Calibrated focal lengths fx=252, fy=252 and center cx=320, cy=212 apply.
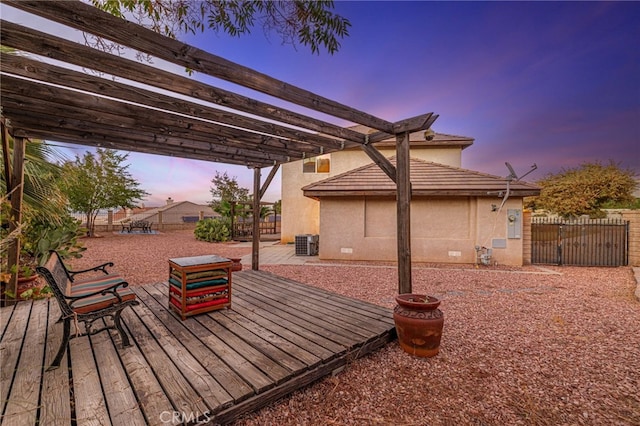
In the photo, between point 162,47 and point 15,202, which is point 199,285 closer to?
point 162,47

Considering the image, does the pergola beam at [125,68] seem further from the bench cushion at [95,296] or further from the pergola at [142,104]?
the bench cushion at [95,296]

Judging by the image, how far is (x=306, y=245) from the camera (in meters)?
10.6

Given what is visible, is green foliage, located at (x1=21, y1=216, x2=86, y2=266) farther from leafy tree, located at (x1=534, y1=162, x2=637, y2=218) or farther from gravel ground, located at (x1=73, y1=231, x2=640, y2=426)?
leafy tree, located at (x1=534, y1=162, x2=637, y2=218)

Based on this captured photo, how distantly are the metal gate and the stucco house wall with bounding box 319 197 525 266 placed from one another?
4.29ft

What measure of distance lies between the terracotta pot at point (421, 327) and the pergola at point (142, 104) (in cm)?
81

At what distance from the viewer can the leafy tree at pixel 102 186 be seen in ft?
50.4

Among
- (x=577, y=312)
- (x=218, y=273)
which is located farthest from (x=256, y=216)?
(x=577, y=312)

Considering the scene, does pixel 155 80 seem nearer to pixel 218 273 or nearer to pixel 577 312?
pixel 218 273

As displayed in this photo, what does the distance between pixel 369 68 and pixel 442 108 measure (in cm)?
430

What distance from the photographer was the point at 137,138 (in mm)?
3982

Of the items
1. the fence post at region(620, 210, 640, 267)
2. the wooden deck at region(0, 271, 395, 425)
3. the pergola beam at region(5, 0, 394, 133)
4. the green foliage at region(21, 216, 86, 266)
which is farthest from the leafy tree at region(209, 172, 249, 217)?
the fence post at region(620, 210, 640, 267)

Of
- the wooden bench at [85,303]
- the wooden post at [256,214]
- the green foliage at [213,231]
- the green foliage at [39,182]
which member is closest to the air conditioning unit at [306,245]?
the wooden post at [256,214]
